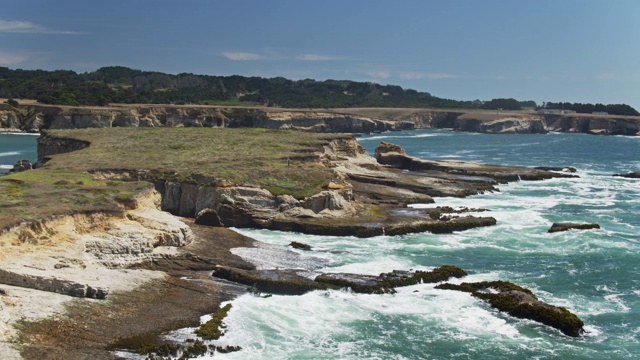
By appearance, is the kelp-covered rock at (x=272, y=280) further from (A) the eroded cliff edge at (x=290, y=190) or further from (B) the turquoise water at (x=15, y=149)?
(B) the turquoise water at (x=15, y=149)

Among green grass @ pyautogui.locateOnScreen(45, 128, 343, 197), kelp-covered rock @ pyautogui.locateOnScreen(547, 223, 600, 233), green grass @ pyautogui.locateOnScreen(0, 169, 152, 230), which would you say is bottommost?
kelp-covered rock @ pyautogui.locateOnScreen(547, 223, 600, 233)

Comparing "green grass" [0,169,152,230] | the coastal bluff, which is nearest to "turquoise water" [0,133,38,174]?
the coastal bluff

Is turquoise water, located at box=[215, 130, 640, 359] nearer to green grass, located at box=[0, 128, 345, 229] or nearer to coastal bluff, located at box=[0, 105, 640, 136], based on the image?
green grass, located at box=[0, 128, 345, 229]

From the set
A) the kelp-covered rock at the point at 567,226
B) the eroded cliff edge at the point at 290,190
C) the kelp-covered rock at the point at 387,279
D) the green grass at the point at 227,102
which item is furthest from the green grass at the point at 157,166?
the green grass at the point at 227,102

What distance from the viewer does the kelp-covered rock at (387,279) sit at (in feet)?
98.1

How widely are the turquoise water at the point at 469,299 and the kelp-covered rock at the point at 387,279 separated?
578 mm

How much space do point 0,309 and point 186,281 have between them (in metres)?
8.56

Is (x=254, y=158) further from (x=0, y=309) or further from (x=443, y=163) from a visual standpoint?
(x=0, y=309)

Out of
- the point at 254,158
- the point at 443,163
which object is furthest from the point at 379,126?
the point at 254,158

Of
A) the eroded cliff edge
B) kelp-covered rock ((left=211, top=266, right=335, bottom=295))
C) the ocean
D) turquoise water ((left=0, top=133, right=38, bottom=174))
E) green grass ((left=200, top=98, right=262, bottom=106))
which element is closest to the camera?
the ocean

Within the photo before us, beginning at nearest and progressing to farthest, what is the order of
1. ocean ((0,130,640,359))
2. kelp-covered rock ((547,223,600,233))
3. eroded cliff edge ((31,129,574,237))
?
1. ocean ((0,130,640,359))
2. eroded cliff edge ((31,129,574,237))
3. kelp-covered rock ((547,223,600,233))

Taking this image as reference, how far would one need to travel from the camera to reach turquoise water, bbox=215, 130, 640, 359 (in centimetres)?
2431

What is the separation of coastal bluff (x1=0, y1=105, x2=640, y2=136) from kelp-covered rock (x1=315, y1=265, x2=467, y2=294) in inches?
4157

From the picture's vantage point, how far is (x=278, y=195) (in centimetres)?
4338
